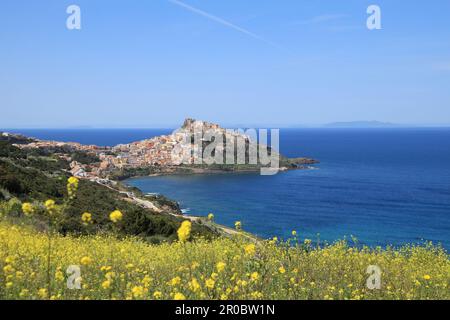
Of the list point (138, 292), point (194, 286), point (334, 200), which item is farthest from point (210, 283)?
point (334, 200)

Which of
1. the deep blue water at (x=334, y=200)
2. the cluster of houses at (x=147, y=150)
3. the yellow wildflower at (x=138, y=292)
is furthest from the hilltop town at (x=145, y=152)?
the yellow wildflower at (x=138, y=292)

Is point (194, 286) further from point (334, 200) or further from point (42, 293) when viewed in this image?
point (334, 200)

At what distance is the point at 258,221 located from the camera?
64.6 meters

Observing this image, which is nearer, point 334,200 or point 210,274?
point 210,274

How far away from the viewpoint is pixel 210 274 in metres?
6.92

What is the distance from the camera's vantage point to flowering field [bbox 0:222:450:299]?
5.70 meters

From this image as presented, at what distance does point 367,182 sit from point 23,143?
279 feet

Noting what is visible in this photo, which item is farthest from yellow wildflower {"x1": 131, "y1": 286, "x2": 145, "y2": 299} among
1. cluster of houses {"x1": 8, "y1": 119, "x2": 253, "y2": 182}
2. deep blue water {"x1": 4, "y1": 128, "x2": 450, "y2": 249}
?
cluster of houses {"x1": 8, "y1": 119, "x2": 253, "y2": 182}

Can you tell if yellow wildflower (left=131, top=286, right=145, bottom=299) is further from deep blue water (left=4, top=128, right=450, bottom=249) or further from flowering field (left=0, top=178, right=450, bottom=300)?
deep blue water (left=4, top=128, right=450, bottom=249)

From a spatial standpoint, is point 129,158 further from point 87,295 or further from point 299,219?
point 87,295

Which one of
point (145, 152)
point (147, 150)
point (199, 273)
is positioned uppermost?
point (199, 273)

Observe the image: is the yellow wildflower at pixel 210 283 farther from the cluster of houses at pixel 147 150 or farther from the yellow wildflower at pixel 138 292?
the cluster of houses at pixel 147 150

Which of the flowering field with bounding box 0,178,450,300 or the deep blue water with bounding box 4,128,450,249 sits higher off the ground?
the flowering field with bounding box 0,178,450,300
